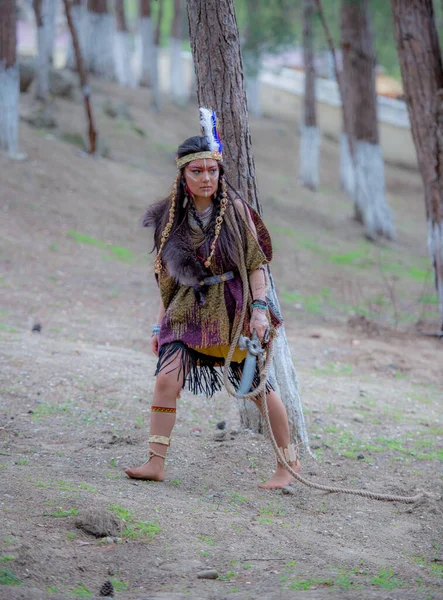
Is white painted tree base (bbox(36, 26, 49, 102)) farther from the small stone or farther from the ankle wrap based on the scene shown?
the small stone

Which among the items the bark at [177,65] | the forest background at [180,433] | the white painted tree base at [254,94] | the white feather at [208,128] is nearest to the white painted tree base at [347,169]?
the white painted tree base at [254,94]

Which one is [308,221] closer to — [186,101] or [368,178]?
[368,178]

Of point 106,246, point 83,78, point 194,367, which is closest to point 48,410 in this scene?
point 194,367

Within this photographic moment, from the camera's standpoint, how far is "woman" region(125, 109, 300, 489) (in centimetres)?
433

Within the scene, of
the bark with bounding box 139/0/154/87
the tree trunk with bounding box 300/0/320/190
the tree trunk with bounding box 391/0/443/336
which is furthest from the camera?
the bark with bounding box 139/0/154/87

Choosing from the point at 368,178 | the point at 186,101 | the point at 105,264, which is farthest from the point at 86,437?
the point at 186,101

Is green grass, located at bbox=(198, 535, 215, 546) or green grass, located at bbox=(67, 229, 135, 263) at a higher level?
green grass, located at bbox=(198, 535, 215, 546)

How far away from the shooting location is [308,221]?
59.0ft

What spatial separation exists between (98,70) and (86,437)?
70.9 ft

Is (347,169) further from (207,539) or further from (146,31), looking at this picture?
(207,539)

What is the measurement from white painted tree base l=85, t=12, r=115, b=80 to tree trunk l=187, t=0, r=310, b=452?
63.7ft

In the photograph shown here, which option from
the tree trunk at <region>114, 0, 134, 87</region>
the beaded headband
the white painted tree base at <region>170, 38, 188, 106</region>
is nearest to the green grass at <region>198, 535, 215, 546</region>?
the beaded headband

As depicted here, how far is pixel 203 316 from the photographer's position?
172 inches

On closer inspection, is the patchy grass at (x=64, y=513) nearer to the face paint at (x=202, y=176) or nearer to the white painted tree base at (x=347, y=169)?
the face paint at (x=202, y=176)
